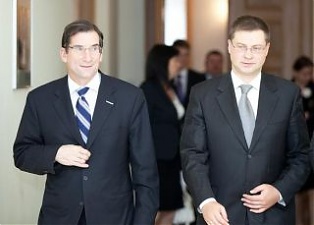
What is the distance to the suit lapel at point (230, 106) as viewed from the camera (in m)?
2.66

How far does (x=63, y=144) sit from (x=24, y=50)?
1.07 meters

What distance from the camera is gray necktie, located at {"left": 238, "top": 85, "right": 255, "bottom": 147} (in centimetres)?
268

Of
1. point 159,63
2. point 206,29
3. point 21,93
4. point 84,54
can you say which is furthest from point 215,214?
point 206,29

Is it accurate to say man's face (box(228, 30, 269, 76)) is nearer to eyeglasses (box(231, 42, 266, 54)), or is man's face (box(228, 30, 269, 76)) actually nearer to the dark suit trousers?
eyeglasses (box(231, 42, 266, 54))

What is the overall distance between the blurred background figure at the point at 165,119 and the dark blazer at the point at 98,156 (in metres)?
1.97

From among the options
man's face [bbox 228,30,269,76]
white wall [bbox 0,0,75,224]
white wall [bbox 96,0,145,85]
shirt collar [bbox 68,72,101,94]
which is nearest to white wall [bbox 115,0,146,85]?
white wall [bbox 96,0,145,85]

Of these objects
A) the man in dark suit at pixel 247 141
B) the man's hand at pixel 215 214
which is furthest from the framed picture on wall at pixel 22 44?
the man's hand at pixel 215 214

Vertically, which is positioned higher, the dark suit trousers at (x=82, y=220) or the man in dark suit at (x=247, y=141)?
the man in dark suit at (x=247, y=141)

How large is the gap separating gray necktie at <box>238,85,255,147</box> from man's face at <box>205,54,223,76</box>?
4.65 metres

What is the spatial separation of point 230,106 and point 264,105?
0.14 metres

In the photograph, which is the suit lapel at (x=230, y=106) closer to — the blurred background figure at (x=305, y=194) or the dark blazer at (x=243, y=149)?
the dark blazer at (x=243, y=149)

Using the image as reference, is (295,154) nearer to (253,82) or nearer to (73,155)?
(253,82)

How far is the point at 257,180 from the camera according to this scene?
2.68 m

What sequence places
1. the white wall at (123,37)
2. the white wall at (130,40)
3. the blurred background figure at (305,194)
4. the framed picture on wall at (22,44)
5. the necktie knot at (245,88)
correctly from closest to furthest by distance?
1. the necktie knot at (245,88)
2. the framed picture on wall at (22,44)
3. the blurred background figure at (305,194)
4. the white wall at (123,37)
5. the white wall at (130,40)
